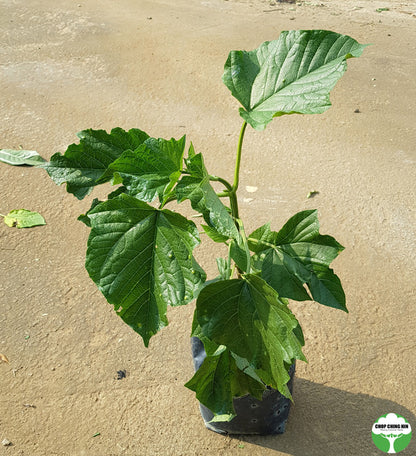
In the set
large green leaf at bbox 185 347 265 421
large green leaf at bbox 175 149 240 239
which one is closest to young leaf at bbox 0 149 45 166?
large green leaf at bbox 185 347 265 421

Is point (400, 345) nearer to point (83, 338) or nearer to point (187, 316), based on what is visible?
point (187, 316)

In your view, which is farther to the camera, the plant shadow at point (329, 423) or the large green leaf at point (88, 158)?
the plant shadow at point (329, 423)

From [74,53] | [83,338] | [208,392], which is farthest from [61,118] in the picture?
[208,392]

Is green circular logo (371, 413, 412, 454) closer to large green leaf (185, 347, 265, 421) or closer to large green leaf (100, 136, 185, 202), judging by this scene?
large green leaf (185, 347, 265, 421)

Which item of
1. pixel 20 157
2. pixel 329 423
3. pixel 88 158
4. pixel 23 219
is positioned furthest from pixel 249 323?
pixel 20 157

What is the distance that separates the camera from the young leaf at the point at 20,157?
13.9 feet

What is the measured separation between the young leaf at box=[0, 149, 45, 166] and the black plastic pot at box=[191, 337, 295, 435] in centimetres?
244

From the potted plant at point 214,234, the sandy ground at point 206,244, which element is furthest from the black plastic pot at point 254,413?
the potted plant at point 214,234

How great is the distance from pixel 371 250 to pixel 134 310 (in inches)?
90.7

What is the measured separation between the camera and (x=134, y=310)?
1.60 m

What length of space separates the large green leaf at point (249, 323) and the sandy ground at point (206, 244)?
99cm

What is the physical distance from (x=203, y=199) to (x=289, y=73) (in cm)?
53

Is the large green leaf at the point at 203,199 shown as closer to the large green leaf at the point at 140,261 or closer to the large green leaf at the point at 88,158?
the large green leaf at the point at 140,261

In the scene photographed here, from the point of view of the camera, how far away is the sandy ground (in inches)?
104
